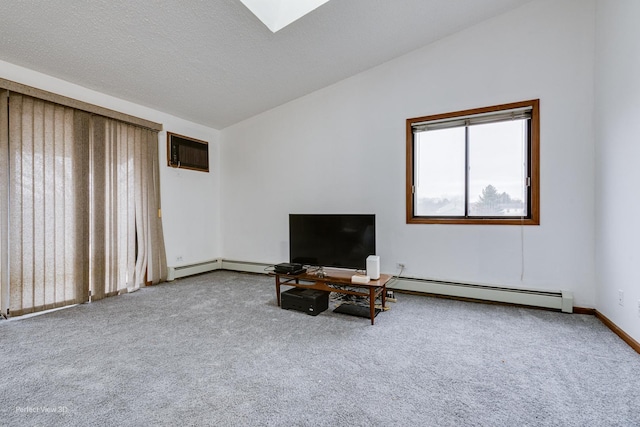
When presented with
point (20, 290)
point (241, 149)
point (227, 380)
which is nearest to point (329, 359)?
point (227, 380)

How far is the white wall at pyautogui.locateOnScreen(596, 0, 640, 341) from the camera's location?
2127 mm

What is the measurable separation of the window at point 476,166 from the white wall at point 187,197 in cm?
340

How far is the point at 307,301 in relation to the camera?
286 centimetres

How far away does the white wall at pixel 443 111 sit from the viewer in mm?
2873

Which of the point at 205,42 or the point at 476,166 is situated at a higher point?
the point at 205,42

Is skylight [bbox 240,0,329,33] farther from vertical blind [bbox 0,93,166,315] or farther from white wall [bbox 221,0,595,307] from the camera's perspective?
vertical blind [bbox 0,93,166,315]

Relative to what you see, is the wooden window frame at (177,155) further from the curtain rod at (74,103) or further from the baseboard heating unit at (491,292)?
the baseboard heating unit at (491,292)

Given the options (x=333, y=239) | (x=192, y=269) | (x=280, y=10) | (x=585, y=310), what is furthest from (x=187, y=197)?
(x=585, y=310)

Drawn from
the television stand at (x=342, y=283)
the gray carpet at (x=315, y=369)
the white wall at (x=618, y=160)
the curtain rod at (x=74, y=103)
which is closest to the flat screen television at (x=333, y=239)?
the television stand at (x=342, y=283)

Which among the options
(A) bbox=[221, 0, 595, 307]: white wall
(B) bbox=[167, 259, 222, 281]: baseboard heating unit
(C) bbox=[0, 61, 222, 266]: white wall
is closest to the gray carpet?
(A) bbox=[221, 0, 595, 307]: white wall

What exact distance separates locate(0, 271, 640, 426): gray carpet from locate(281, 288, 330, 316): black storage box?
0.09m

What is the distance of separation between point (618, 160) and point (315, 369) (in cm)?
300

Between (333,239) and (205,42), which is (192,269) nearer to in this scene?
(333,239)

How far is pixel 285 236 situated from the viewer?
176 inches
